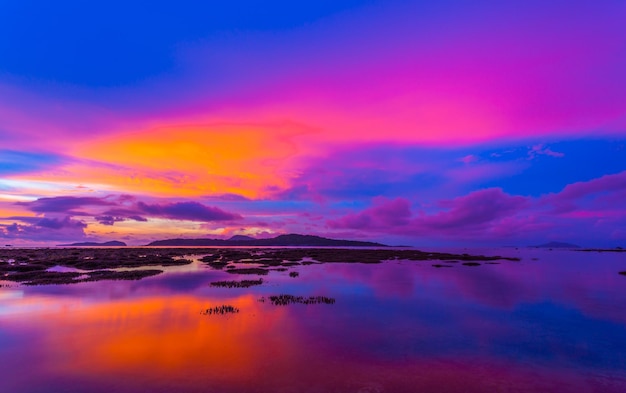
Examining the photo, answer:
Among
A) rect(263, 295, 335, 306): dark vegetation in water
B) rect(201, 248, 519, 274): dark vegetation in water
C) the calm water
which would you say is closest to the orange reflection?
the calm water

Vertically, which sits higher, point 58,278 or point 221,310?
point 58,278

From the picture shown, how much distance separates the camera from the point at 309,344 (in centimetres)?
Answer: 1803

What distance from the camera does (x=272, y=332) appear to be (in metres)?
20.0

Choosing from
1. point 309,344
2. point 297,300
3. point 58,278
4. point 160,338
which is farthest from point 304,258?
point 309,344

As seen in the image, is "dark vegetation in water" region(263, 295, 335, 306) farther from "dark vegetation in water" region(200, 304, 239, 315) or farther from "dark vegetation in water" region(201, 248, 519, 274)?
"dark vegetation in water" region(201, 248, 519, 274)

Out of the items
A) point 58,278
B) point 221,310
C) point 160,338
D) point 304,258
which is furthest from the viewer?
point 304,258

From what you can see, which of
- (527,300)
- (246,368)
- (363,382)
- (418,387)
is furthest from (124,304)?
(527,300)

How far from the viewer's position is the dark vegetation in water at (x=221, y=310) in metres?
24.5

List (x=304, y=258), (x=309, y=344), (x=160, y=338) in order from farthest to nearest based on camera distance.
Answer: (x=304, y=258), (x=160, y=338), (x=309, y=344)

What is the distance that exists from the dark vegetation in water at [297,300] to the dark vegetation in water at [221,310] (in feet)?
12.2

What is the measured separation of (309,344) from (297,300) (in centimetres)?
1205

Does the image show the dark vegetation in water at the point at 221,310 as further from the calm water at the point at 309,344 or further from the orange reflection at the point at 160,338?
the calm water at the point at 309,344

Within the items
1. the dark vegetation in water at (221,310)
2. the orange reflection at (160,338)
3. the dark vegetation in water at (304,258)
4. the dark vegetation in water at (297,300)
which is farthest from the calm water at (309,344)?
the dark vegetation in water at (304,258)

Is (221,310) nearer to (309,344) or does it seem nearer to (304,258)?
(309,344)
